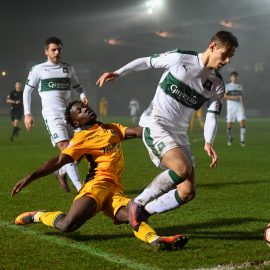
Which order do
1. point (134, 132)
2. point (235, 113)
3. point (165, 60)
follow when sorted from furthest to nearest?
1. point (235, 113)
2. point (134, 132)
3. point (165, 60)

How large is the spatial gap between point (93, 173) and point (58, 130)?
2830 mm

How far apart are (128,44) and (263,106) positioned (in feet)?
51.5

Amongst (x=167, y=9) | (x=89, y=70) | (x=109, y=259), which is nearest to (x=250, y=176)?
(x=109, y=259)

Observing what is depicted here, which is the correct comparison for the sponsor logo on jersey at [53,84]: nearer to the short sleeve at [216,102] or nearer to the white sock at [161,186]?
the short sleeve at [216,102]

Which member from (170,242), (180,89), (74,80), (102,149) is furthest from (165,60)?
(74,80)

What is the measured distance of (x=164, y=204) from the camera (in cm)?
538

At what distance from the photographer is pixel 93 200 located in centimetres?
546

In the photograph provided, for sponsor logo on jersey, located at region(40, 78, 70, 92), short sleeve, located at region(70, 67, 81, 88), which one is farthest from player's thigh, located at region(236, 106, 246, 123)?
sponsor logo on jersey, located at region(40, 78, 70, 92)

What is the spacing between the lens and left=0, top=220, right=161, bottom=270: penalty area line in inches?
178

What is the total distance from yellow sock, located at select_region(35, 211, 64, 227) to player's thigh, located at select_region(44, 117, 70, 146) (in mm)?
2735

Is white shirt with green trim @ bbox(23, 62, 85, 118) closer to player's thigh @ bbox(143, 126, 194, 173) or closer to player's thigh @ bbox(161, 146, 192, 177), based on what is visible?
player's thigh @ bbox(143, 126, 194, 173)

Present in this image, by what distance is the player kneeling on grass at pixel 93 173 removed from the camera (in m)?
5.34

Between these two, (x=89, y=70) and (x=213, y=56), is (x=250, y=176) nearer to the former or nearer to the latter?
(x=213, y=56)

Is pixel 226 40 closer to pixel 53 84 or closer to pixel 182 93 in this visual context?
pixel 182 93
